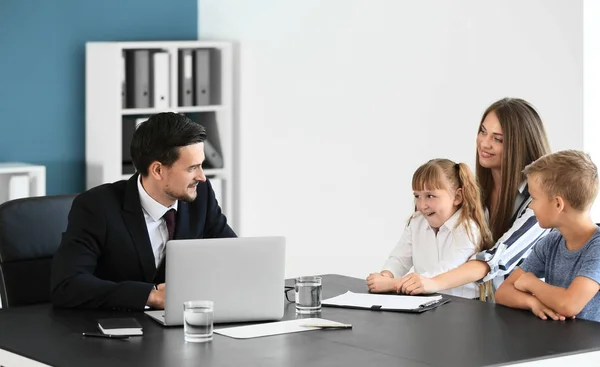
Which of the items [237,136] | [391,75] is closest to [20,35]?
[237,136]

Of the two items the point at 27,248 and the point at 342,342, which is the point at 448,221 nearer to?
the point at 342,342

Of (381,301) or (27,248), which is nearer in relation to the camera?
(381,301)

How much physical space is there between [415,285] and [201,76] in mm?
2987

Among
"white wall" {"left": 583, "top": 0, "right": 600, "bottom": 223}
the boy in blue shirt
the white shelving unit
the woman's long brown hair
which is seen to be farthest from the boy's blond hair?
the white shelving unit

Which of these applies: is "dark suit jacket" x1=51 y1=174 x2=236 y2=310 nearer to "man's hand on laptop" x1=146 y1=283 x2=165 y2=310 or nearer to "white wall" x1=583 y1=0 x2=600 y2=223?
"man's hand on laptop" x1=146 y1=283 x2=165 y2=310

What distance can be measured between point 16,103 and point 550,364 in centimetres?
379

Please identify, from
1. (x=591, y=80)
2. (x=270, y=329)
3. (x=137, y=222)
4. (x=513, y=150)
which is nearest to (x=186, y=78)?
(x=591, y=80)

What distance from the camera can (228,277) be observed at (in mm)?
2631

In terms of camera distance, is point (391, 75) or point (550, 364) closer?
point (550, 364)

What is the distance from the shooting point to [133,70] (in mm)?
5555

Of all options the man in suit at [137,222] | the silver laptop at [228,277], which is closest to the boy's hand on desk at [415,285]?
the silver laptop at [228,277]

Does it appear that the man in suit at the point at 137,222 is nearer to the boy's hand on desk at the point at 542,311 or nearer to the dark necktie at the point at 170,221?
the dark necktie at the point at 170,221

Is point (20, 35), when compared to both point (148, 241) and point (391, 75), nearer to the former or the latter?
point (391, 75)

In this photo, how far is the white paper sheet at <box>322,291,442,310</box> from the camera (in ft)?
9.38
